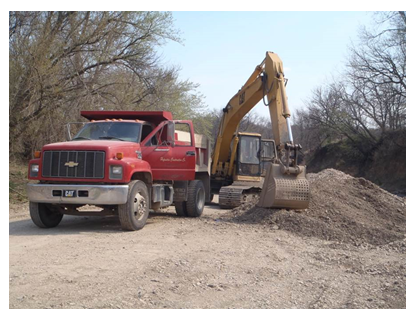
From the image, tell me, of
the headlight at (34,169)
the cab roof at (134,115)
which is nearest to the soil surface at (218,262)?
the headlight at (34,169)

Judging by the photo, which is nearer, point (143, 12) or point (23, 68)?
point (23, 68)

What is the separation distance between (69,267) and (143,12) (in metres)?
14.4

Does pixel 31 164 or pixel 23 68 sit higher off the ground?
pixel 23 68

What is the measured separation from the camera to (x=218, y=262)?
21.9ft

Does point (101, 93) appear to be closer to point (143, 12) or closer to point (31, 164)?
point (143, 12)

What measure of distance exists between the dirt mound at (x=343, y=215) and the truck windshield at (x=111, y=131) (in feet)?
10.6

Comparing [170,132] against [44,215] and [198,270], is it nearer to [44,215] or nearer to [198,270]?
[44,215]

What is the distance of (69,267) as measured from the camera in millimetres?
6289

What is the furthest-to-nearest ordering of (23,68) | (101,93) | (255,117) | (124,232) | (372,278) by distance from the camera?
(255,117) → (101,93) → (23,68) → (124,232) → (372,278)

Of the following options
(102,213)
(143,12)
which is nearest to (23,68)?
(143,12)

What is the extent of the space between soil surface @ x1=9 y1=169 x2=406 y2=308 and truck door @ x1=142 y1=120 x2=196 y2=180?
1.18m

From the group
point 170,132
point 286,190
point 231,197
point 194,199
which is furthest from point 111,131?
point 231,197

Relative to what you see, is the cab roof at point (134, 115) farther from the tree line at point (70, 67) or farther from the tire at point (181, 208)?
the tree line at point (70, 67)

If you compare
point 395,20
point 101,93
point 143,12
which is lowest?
point 101,93
